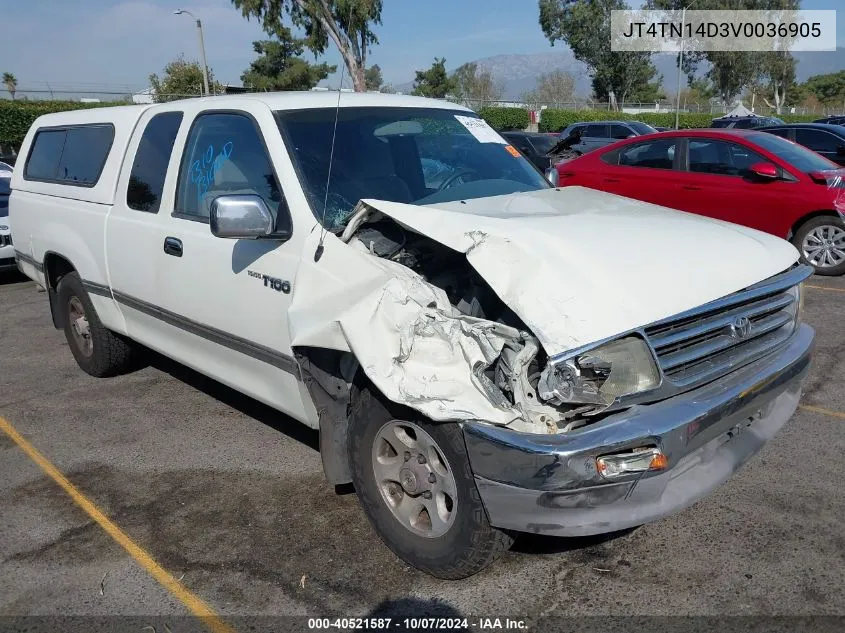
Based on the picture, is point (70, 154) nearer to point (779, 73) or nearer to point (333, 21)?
point (333, 21)

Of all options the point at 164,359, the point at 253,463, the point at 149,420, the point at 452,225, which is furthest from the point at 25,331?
the point at 452,225

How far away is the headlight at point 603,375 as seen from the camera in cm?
257

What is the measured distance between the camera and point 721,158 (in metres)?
8.80

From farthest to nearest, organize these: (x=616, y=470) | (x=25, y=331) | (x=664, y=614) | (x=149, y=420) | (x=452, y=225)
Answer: (x=25, y=331)
(x=149, y=420)
(x=452, y=225)
(x=664, y=614)
(x=616, y=470)

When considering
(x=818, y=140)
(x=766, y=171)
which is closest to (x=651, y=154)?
(x=766, y=171)

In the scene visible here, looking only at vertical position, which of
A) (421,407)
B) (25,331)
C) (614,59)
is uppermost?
(614,59)

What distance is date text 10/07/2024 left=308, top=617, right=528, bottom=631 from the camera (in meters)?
2.78

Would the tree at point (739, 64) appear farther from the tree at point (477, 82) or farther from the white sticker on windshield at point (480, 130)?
the white sticker on windshield at point (480, 130)

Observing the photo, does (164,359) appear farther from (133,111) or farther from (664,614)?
(664,614)

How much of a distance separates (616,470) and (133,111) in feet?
12.9

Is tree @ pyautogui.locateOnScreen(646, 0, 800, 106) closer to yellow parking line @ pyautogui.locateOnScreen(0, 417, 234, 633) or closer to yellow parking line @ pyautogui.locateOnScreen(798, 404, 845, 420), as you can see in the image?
yellow parking line @ pyautogui.locateOnScreen(798, 404, 845, 420)

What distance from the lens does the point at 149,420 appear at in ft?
16.1

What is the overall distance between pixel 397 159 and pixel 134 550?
7.42 ft

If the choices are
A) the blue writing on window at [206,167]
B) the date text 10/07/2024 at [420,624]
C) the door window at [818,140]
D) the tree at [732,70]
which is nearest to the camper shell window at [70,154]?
the blue writing on window at [206,167]
